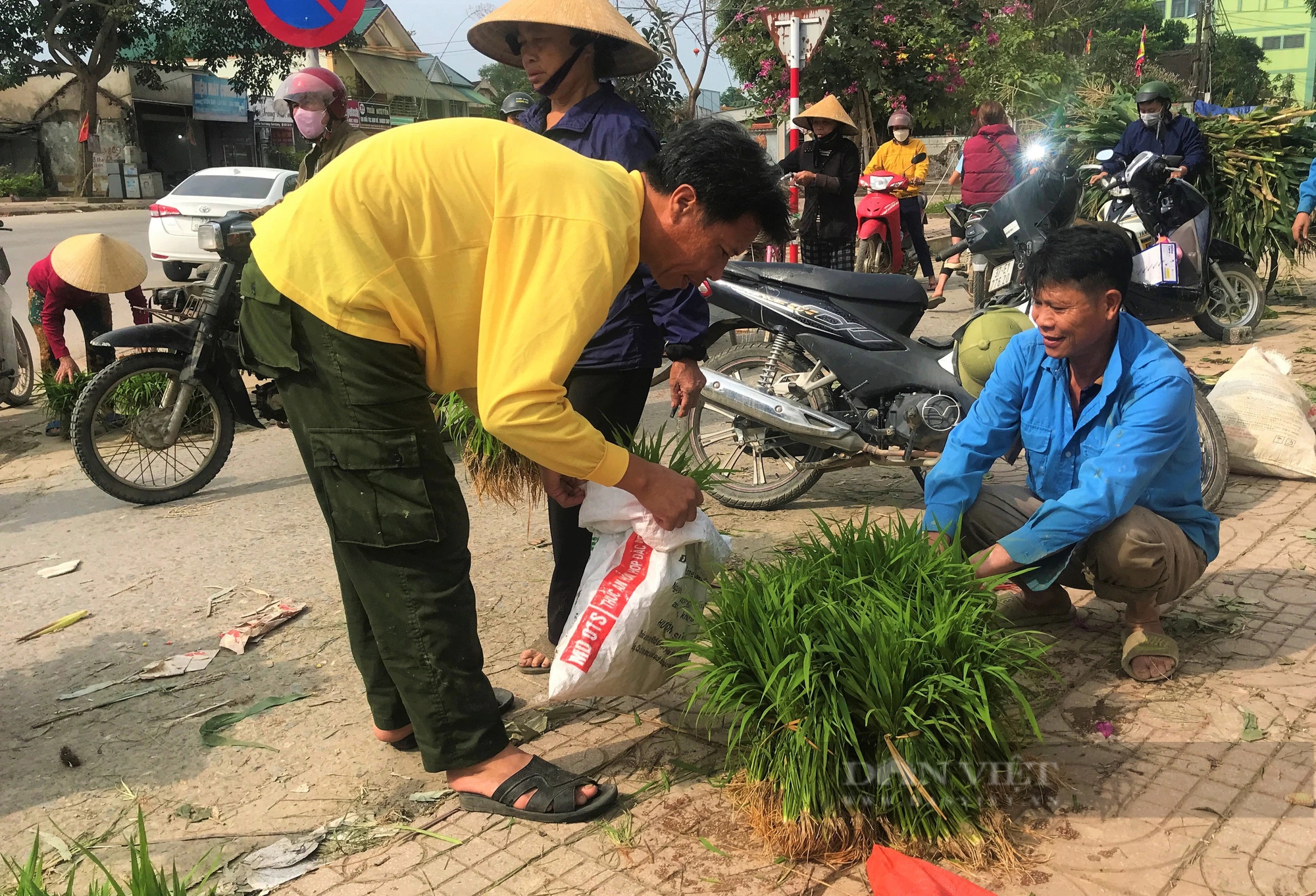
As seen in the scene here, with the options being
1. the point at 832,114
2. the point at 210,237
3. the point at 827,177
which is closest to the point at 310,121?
the point at 210,237

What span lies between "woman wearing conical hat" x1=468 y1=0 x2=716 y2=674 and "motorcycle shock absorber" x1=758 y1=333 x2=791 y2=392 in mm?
1447

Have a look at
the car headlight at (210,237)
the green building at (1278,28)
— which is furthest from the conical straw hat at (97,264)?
the green building at (1278,28)

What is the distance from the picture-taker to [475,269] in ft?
6.99

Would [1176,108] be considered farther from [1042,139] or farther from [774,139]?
[774,139]

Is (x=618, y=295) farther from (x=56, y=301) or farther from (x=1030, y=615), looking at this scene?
(x=56, y=301)

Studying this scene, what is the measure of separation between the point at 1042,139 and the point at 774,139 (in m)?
13.3

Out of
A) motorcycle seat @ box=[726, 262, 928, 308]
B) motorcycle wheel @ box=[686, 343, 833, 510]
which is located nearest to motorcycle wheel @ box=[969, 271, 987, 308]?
motorcycle seat @ box=[726, 262, 928, 308]

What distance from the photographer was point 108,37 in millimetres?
26750

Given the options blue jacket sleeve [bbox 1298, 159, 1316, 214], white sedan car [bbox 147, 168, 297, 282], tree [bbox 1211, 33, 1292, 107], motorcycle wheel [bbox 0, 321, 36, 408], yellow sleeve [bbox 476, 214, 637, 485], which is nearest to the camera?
yellow sleeve [bbox 476, 214, 637, 485]

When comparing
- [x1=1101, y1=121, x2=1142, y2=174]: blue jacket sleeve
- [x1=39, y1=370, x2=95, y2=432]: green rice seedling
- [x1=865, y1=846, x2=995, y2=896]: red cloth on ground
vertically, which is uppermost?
[x1=1101, y1=121, x2=1142, y2=174]: blue jacket sleeve

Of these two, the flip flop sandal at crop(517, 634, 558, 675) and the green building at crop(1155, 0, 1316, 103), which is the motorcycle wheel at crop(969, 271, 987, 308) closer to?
the flip flop sandal at crop(517, 634, 558, 675)

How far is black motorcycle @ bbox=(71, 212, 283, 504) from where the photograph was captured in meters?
4.86

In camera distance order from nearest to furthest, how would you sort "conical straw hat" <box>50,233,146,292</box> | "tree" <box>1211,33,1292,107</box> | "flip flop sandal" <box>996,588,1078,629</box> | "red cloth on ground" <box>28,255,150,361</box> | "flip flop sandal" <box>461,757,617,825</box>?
1. "flip flop sandal" <box>461,757,617,825</box>
2. "flip flop sandal" <box>996,588,1078,629</box>
3. "conical straw hat" <box>50,233,146,292</box>
4. "red cloth on ground" <box>28,255,150,361</box>
5. "tree" <box>1211,33,1292,107</box>

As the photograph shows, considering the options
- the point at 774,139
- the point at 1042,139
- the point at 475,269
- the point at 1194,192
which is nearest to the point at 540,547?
the point at 475,269
